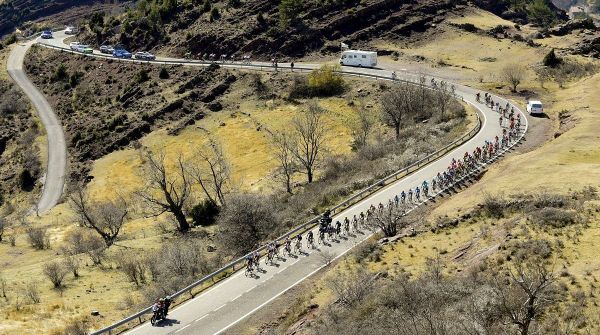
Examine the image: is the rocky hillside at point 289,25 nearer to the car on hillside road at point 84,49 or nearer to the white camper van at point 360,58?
the white camper van at point 360,58

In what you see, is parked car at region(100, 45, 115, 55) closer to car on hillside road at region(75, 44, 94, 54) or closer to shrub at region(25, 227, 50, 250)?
car on hillside road at region(75, 44, 94, 54)

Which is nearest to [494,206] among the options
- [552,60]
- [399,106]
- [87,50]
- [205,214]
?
[205,214]

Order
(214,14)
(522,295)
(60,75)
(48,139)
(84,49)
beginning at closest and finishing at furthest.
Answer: (522,295)
(48,139)
(214,14)
(60,75)
(84,49)

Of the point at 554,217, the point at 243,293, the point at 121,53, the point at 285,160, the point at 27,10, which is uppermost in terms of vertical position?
the point at 27,10

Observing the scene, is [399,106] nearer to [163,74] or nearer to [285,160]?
[285,160]

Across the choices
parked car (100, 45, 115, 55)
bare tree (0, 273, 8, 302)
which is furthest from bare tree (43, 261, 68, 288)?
parked car (100, 45, 115, 55)

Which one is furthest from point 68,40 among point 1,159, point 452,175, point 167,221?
point 452,175

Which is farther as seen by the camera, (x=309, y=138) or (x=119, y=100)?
(x=119, y=100)

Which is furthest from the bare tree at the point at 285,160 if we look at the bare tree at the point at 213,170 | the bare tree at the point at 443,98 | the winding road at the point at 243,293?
the bare tree at the point at 443,98
